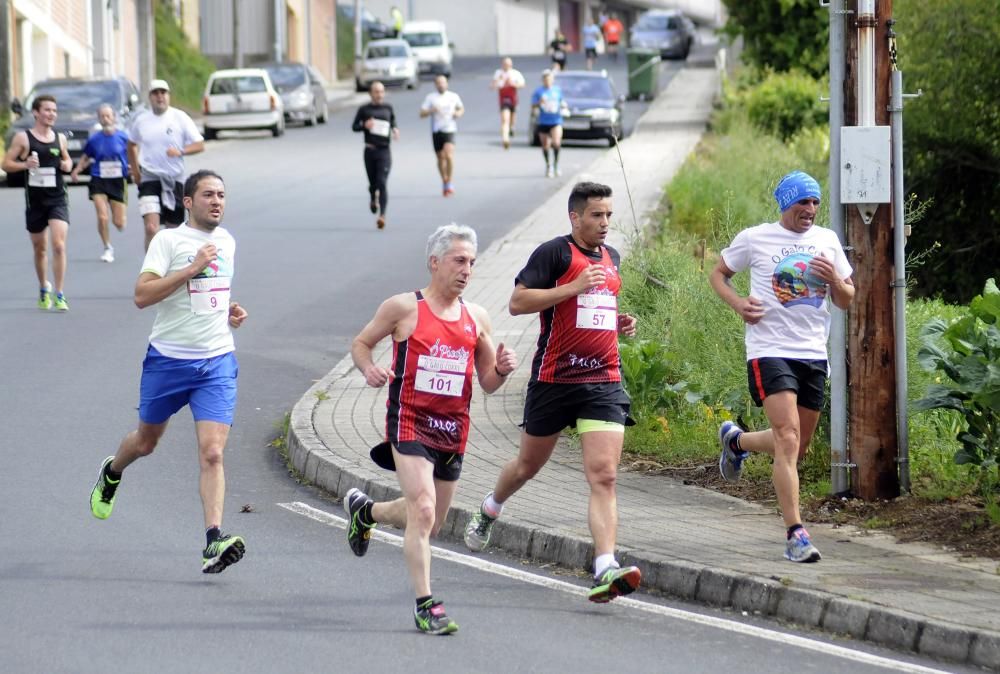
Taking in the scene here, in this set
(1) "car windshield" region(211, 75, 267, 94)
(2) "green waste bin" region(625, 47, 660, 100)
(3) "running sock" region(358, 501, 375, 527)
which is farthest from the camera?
(2) "green waste bin" region(625, 47, 660, 100)

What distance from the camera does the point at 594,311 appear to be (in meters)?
7.62

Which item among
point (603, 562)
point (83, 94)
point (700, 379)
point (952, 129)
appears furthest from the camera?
point (83, 94)

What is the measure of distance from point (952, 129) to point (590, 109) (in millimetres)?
12612

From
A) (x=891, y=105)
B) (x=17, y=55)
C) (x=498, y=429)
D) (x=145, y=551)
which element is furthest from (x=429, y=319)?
(x=17, y=55)

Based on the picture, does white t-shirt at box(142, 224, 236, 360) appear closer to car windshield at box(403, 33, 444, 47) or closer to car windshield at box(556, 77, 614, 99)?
car windshield at box(556, 77, 614, 99)

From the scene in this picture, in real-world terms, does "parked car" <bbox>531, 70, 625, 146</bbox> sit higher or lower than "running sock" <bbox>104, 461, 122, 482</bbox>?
higher

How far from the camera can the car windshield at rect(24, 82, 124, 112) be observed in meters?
31.0

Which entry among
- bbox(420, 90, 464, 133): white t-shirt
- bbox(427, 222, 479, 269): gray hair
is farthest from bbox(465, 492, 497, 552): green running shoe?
bbox(420, 90, 464, 133): white t-shirt

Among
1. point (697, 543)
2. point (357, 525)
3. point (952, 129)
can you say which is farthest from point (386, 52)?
point (357, 525)

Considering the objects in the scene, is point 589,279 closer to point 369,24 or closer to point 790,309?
point 790,309

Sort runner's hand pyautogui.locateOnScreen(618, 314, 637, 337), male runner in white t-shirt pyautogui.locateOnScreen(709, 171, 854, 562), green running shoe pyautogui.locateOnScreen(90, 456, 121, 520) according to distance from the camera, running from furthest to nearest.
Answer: green running shoe pyautogui.locateOnScreen(90, 456, 121, 520)
male runner in white t-shirt pyautogui.locateOnScreen(709, 171, 854, 562)
runner's hand pyautogui.locateOnScreen(618, 314, 637, 337)

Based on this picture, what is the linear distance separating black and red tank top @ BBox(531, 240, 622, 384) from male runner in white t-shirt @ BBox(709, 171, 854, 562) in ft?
2.50

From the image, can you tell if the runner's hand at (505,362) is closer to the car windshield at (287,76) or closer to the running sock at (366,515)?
the running sock at (366,515)

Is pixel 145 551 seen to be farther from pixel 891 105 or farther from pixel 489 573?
pixel 891 105
